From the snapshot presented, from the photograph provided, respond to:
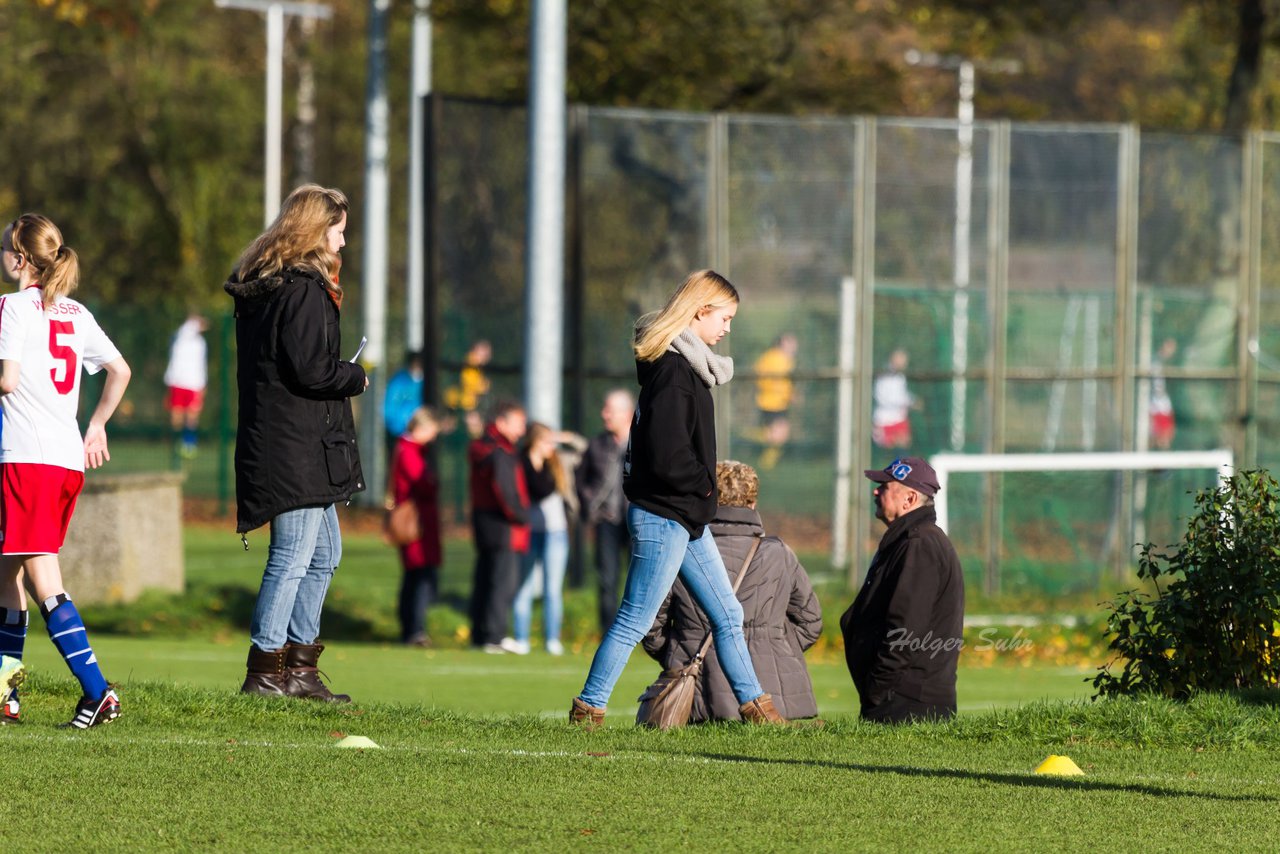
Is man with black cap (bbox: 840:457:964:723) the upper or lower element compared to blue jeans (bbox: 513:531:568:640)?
upper

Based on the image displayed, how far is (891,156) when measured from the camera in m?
17.3

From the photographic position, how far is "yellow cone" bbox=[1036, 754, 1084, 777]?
7.34 m

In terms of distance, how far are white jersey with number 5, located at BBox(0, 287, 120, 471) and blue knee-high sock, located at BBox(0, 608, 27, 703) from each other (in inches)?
24.2

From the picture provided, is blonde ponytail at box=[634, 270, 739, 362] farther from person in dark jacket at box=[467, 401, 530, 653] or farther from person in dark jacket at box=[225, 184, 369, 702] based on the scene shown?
person in dark jacket at box=[467, 401, 530, 653]

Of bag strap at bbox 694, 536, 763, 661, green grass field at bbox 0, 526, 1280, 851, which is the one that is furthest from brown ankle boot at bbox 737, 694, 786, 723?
bag strap at bbox 694, 536, 763, 661

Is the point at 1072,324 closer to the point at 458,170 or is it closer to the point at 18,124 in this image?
the point at 458,170

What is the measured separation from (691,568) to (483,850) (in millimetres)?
2443

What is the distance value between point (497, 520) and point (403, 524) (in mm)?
673

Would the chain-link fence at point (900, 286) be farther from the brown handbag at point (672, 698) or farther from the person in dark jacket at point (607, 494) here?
the brown handbag at point (672, 698)

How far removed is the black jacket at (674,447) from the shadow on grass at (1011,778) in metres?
1.01

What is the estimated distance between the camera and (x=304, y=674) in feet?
27.8

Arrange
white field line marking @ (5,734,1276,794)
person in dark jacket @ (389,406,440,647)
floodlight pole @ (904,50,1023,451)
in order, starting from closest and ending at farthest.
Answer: white field line marking @ (5,734,1276,794), person in dark jacket @ (389,406,440,647), floodlight pole @ (904,50,1023,451)

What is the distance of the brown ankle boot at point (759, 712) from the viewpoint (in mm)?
8195

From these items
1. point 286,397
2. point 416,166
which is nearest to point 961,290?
point 286,397
